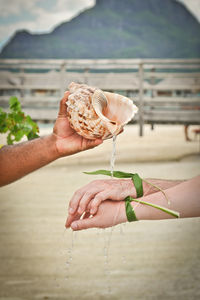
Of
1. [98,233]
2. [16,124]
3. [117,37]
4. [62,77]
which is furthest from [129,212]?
[117,37]

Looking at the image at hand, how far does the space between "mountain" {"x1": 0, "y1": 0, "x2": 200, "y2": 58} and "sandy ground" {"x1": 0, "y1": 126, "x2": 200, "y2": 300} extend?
70.5 meters

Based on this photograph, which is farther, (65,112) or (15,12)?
(15,12)

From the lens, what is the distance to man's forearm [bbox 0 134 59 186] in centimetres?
Answer: 164

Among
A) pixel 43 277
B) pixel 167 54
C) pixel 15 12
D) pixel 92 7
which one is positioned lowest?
pixel 43 277

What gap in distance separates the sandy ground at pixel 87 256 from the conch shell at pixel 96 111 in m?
0.72

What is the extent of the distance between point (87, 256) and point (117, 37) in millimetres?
82342

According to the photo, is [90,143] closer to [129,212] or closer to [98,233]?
[129,212]

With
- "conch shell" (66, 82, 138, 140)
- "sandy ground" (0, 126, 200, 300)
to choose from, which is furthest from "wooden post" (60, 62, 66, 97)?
"conch shell" (66, 82, 138, 140)

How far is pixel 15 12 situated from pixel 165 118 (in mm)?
69533

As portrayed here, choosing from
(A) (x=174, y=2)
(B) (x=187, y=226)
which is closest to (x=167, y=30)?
(A) (x=174, y=2)

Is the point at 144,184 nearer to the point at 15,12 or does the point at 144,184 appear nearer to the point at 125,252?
the point at 125,252

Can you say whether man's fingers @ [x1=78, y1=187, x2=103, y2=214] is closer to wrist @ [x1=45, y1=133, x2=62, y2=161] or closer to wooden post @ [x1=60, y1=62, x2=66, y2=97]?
wrist @ [x1=45, y1=133, x2=62, y2=161]

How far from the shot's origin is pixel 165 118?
291 inches

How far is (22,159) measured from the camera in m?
1.68
